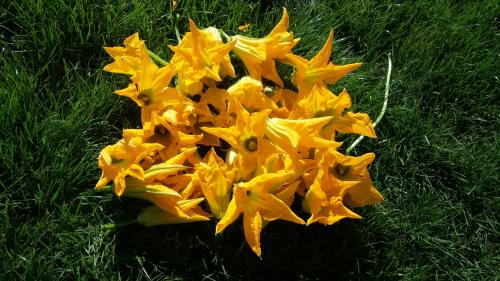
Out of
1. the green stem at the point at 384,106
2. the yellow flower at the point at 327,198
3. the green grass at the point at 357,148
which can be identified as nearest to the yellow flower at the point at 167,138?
the green grass at the point at 357,148

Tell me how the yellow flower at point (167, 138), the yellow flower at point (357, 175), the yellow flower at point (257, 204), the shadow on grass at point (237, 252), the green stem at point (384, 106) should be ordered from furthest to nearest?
the green stem at point (384, 106)
the shadow on grass at point (237, 252)
the yellow flower at point (357, 175)
the yellow flower at point (167, 138)
the yellow flower at point (257, 204)

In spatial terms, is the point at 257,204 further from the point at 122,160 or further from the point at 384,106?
the point at 384,106

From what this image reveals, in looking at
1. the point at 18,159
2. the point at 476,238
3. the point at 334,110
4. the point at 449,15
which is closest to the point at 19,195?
the point at 18,159

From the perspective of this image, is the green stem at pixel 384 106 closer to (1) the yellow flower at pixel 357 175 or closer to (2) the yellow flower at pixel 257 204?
(1) the yellow flower at pixel 357 175

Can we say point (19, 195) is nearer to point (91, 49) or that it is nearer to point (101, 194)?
point (101, 194)

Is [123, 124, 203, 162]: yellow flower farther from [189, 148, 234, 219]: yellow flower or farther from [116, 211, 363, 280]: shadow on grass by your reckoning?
[116, 211, 363, 280]: shadow on grass

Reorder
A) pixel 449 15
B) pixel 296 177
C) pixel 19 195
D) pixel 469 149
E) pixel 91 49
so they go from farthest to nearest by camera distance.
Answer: pixel 449 15 < pixel 469 149 < pixel 91 49 < pixel 19 195 < pixel 296 177
